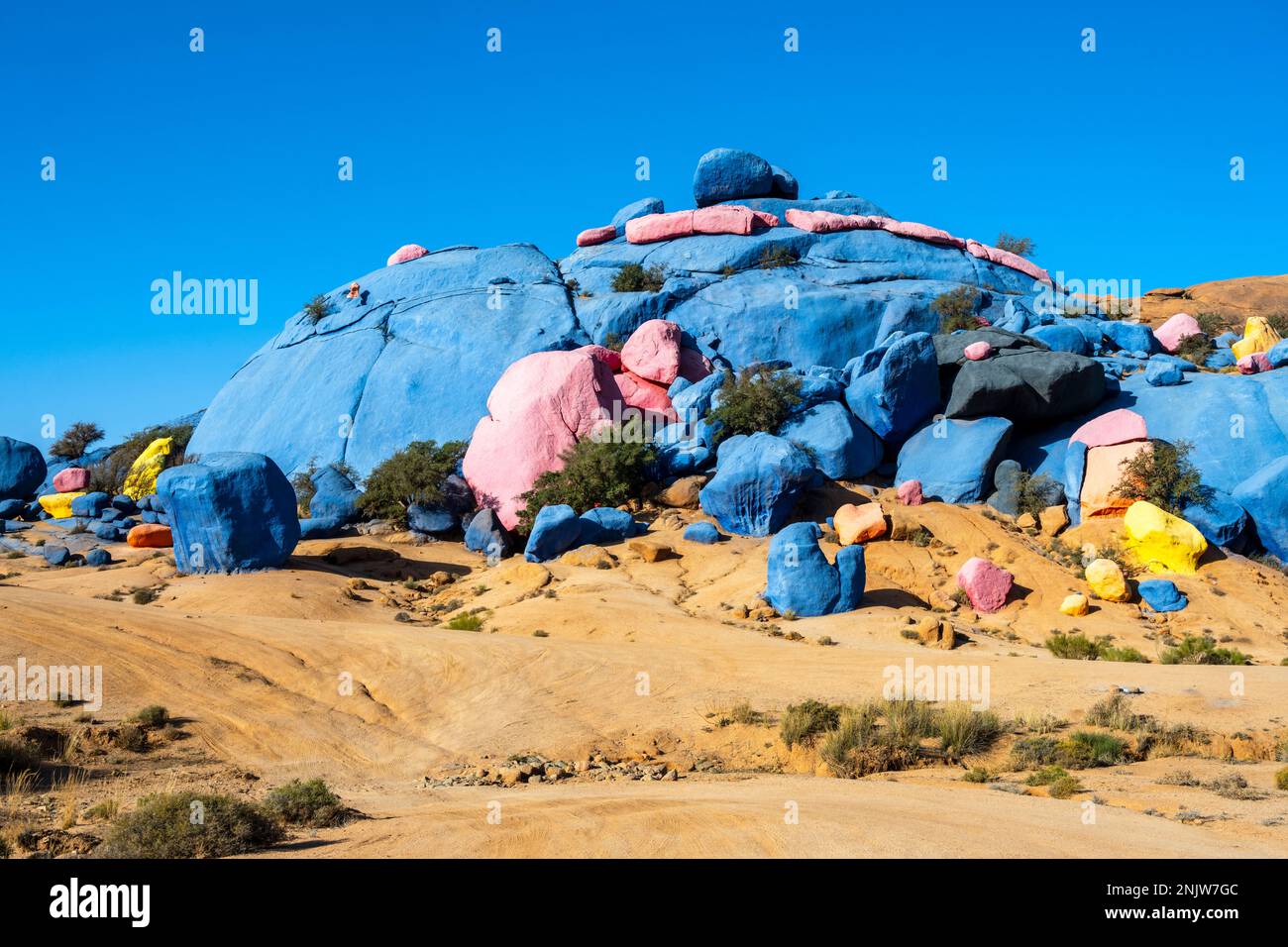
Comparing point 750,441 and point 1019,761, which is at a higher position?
point 750,441

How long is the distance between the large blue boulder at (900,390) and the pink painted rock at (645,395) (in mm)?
4905

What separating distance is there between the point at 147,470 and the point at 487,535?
1344 cm

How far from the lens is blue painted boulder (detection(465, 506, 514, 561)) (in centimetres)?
2239

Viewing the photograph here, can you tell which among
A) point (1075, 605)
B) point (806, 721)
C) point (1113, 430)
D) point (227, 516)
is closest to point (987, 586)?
point (1075, 605)

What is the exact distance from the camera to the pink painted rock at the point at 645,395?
1067 inches

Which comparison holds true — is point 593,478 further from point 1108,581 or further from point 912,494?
point 1108,581

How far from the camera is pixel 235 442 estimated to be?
3159 centimetres

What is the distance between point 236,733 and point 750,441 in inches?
536

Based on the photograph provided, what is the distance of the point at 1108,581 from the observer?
1819 cm

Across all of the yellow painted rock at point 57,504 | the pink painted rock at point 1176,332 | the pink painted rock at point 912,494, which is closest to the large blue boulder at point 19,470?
the yellow painted rock at point 57,504

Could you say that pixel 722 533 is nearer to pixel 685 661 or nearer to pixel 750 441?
pixel 750 441
